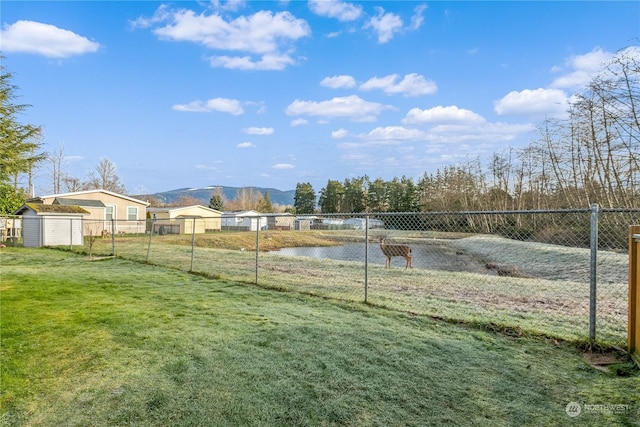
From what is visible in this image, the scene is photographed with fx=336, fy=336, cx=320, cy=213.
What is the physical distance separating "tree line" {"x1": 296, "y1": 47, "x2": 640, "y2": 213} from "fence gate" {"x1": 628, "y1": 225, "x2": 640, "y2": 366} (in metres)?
13.7

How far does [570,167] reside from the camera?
69.5 ft

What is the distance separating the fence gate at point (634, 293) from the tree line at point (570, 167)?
539 inches

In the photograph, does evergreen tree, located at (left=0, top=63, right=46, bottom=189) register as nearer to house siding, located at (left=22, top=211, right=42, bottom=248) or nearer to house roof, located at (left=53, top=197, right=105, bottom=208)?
house siding, located at (left=22, top=211, right=42, bottom=248)

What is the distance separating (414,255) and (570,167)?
638 inches

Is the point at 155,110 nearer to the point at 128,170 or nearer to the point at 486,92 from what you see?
the point at 486,92

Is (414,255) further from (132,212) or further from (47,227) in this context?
(132,212)

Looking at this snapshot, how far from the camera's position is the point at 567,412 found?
212cm

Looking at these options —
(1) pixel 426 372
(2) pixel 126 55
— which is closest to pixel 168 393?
(1) pixel 426 372

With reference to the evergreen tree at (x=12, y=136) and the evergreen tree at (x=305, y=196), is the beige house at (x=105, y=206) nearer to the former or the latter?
the evergreen tree at (x=12, y=136)

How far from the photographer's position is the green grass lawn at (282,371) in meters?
2.06

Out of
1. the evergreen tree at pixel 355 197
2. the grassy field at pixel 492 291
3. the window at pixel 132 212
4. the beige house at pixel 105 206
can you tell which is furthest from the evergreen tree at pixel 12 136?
the evergreen tree at pixel 355 197

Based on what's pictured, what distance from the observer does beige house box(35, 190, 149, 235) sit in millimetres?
21359

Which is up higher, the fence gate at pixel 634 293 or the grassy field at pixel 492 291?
the fence gate at pixel 634 293

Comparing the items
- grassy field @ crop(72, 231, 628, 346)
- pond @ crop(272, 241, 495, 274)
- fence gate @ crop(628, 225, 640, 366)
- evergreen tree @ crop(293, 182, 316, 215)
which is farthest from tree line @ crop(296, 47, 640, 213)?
evergreen tree @ crop(293, 182, 316, 215)
